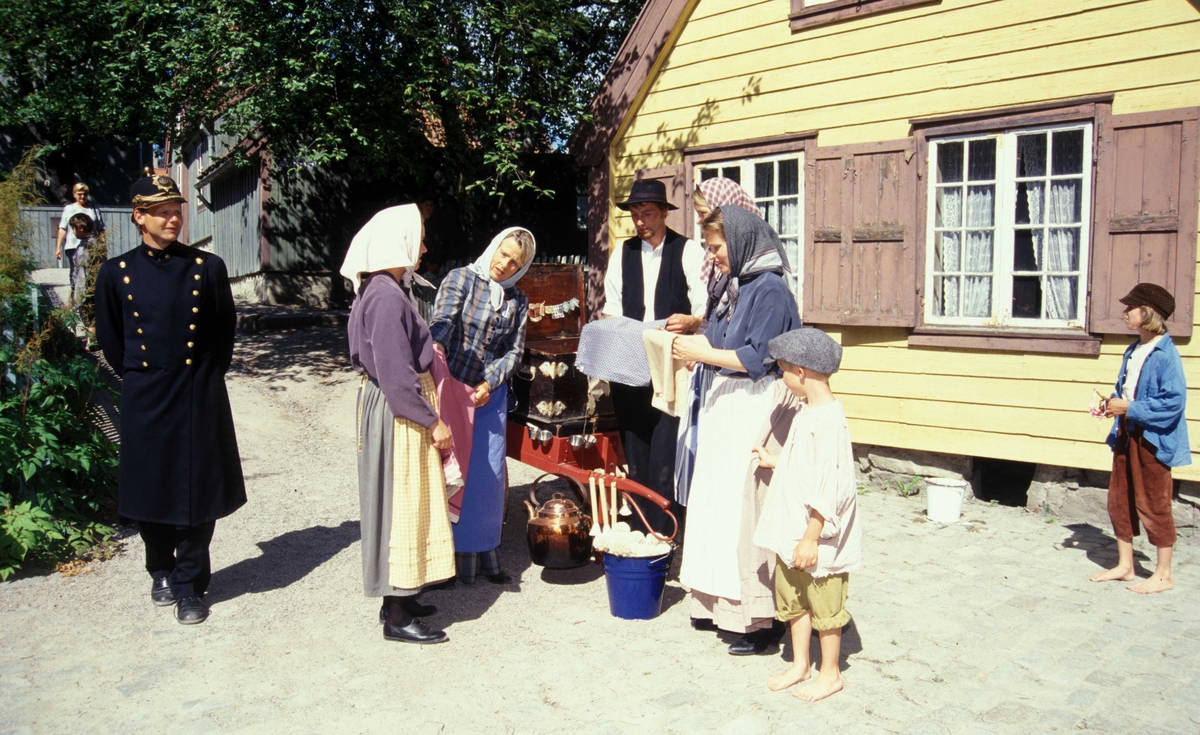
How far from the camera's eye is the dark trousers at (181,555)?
4.71 metres

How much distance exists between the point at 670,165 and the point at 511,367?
4301 mm

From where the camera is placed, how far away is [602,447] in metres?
5.68

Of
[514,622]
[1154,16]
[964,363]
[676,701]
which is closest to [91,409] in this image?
[514,622]

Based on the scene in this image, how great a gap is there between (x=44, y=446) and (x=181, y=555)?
1.39 metres

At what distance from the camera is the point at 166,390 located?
15.2 ft

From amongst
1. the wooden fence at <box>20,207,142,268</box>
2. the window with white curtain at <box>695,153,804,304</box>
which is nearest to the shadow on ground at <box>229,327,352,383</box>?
the window with white curtain at <box>695,153,804,304</box>

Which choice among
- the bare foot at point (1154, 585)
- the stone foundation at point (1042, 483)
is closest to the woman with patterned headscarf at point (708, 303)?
the bare foot at point (1154, 585)

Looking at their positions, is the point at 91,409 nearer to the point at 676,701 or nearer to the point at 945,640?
the point at 676,701

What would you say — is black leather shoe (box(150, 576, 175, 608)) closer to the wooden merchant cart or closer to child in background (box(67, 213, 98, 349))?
the wooden merchant cart

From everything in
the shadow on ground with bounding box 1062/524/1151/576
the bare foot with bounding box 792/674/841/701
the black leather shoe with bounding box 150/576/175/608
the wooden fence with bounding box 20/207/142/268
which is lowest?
the shadow on ground with bounding box 1062/524/1151/576

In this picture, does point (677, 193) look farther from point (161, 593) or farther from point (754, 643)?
point (161, 593)

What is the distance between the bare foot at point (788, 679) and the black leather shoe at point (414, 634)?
1547 millimetres

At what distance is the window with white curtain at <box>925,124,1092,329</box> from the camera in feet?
21.5

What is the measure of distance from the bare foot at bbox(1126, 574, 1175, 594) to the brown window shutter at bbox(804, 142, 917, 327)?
2.62 metres
